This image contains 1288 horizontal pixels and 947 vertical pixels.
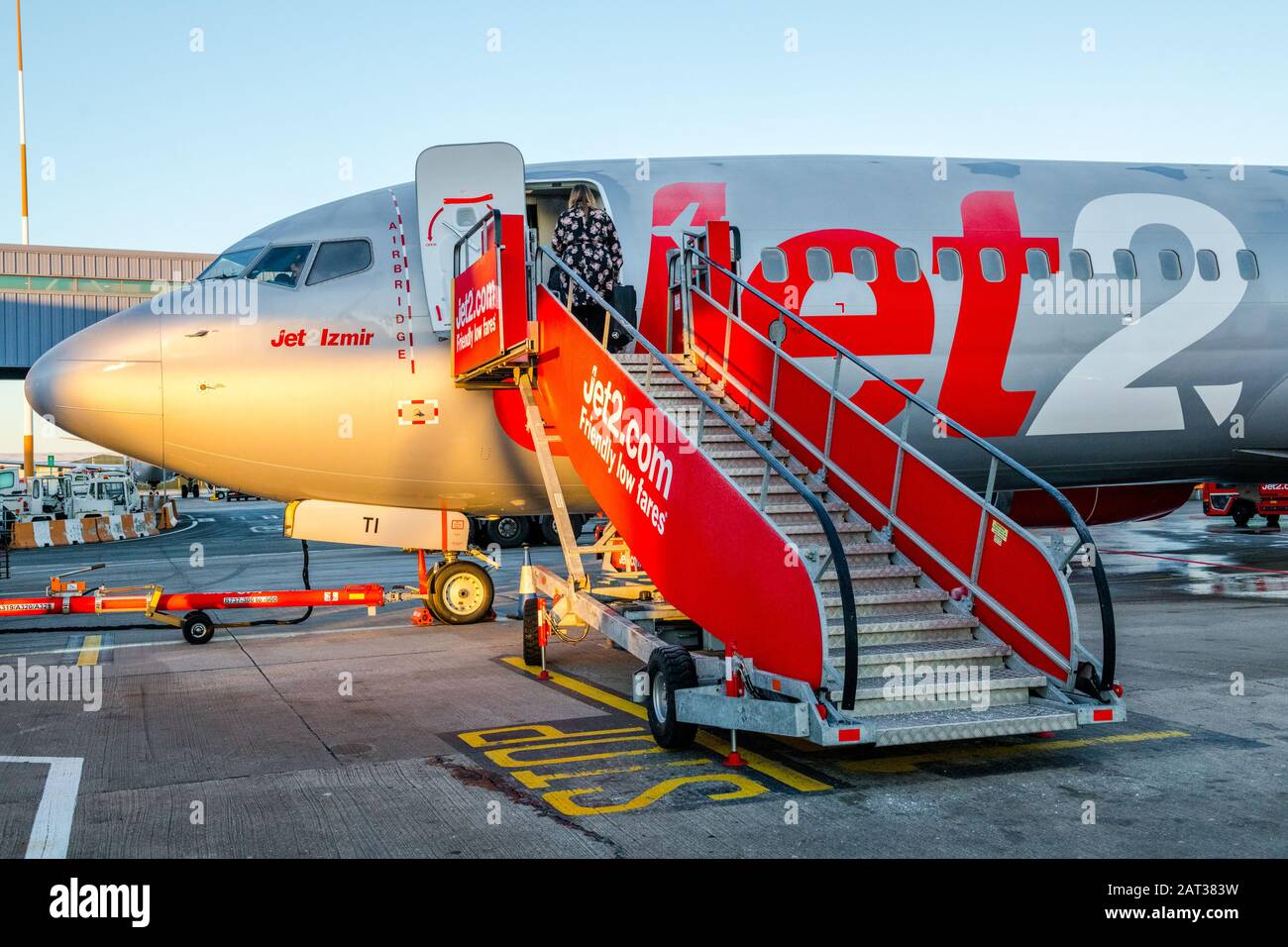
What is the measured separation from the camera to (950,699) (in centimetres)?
696

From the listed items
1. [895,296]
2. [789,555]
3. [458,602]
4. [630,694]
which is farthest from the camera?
[458,602]

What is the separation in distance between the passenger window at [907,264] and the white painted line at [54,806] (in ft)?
29.0

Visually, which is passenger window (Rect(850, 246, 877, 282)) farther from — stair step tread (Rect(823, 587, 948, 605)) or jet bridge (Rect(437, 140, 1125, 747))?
stair step tread (Rect(823, 587, 948, 605))

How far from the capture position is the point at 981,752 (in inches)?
290

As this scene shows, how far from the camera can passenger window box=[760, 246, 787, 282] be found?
38.5 feet

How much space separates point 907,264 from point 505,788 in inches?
302

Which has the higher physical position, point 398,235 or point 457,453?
point 398,235

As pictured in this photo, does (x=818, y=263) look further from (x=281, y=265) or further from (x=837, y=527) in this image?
(x=281, y=265)

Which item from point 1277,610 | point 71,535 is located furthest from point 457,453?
point 71,535

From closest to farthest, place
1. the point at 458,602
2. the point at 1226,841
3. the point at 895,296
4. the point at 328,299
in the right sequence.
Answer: the point at 1226,841 < the point at 328,299 < the point at 895,296 < the point at 458,602

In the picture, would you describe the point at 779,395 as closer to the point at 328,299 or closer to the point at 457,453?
the point at 457,453

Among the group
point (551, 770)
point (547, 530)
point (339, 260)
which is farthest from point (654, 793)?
point (547, 530)

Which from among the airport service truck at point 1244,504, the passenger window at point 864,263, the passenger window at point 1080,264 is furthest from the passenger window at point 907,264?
the airport service truck at point 1244,504
